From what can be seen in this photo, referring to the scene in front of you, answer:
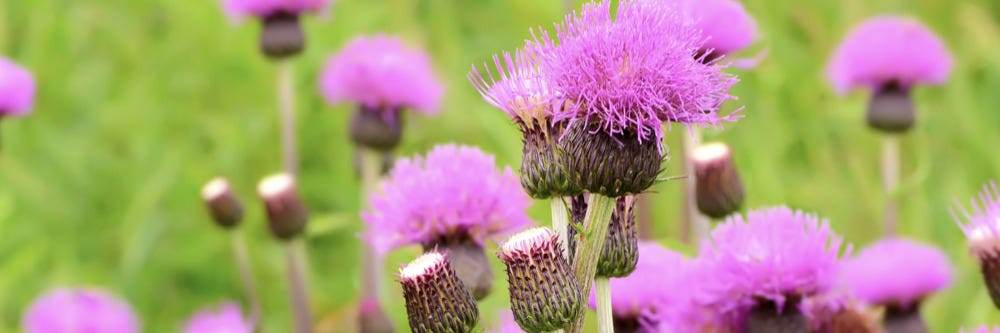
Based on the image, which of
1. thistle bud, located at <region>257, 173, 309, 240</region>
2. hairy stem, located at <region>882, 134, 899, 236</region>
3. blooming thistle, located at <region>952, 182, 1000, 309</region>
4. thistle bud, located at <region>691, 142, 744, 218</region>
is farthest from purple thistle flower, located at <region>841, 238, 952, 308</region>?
thistle bud, located at <region>257, 173, 309, 240</region>

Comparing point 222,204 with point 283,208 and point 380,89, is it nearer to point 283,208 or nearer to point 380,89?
point 283,208

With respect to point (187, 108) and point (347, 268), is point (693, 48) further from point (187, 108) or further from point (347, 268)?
point (187, 108)

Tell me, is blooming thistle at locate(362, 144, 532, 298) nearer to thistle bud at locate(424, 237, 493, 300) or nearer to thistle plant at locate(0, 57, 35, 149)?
thistle bud at locate(424, 237, 493, 300)

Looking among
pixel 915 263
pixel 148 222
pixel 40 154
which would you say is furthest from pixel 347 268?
pixel 915 263

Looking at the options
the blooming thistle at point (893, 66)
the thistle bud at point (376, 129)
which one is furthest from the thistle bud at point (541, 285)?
the blooming thistle at point (893, 66)

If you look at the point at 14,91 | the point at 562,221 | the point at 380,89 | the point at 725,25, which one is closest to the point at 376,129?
the point at 380,89

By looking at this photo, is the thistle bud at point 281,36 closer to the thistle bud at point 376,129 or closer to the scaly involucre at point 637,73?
the thistle bud at point 376,129

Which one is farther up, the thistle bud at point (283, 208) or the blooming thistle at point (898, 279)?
the thistle bud at point (283, 208)
